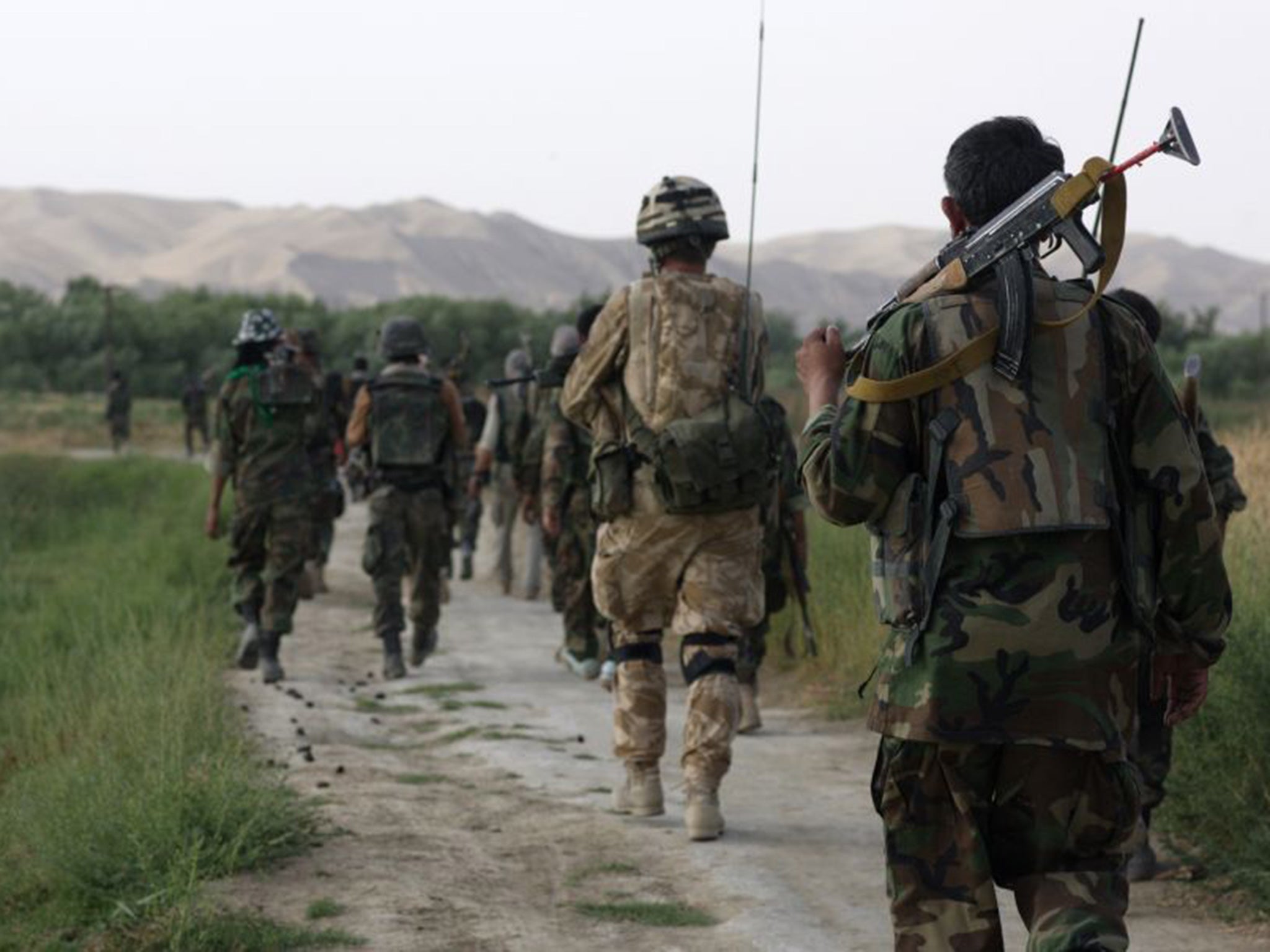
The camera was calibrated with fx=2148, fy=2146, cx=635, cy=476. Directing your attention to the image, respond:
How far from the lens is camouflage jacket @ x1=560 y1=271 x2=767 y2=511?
686cm

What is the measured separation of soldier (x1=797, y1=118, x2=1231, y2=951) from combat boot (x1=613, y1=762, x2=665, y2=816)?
3323 mm

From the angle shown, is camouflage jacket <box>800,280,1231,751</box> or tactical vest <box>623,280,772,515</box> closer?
camouflage jacket <box>800,280,1231,751</box>

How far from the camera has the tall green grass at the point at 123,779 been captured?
571cm

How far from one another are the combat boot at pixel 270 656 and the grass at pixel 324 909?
17.8 feet

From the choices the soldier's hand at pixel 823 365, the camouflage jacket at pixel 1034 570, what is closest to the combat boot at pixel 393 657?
the soldier's hand at pixel 823 365

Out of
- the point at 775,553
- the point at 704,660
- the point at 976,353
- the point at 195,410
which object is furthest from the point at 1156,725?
the point at 195,410

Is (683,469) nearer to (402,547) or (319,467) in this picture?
(402,547)

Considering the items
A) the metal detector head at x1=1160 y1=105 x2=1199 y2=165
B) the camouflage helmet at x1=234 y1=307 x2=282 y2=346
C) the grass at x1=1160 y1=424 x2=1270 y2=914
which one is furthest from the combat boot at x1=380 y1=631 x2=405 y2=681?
the metal detector head at x1=1160 y1=105 x2=1199 y2=165

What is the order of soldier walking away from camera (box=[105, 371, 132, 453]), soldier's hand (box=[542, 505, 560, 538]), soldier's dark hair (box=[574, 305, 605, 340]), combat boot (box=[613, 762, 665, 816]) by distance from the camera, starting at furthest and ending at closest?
soldier walking away from camera (box=[105, 371, 132, 453]) < soldier's hand (box=[542, 505, 560, 538]) < soldier's dark hair (box=[574, 305, 605, 340]) < combat boot (box=[613, 762, 665, 816])

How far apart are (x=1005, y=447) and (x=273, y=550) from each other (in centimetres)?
788

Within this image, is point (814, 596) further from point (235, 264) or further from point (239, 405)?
point (235, 264)

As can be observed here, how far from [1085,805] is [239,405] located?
797 centimetres

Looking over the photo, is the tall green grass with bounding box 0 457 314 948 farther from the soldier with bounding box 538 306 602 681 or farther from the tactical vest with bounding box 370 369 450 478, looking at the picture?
the soldier with bounding box 538 306 602 681

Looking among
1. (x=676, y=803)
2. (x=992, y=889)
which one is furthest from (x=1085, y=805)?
(x=676, y=803)
